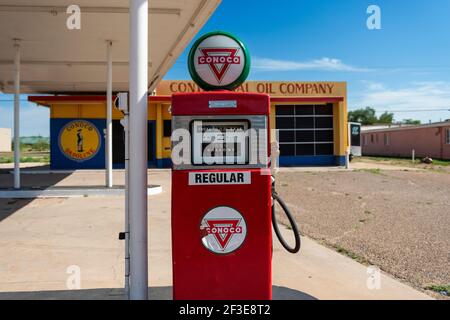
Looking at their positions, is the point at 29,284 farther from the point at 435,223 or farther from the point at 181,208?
the point at 435,223

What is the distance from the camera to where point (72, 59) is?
13.2 m

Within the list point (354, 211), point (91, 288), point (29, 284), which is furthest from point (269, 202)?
point (354, 211)

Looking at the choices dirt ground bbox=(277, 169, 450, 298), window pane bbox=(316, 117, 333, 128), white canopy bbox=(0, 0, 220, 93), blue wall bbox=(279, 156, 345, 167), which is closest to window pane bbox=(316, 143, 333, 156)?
blue wall bbox=(279, 156, 345, 167)

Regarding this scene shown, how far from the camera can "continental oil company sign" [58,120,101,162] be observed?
68.4 feet

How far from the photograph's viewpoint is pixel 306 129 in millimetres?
23031

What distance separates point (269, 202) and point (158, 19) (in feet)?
24.2

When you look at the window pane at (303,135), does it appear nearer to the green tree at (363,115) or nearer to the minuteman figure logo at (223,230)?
the minuteman figure logo at (223,230)

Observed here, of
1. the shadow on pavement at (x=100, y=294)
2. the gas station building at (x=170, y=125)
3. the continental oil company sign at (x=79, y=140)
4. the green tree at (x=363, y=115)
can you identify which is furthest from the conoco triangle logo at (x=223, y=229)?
the green tree at (x=363, y=115)

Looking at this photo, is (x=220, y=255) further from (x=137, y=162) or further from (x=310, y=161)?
(x=310, y=161)

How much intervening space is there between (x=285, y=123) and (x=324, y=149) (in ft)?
9.00

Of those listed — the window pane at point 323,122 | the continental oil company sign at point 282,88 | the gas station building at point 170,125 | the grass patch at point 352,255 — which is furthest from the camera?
the window pane at point 323,122

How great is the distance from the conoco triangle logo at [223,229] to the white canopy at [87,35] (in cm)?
590

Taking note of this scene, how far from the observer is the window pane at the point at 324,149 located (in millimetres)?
23156

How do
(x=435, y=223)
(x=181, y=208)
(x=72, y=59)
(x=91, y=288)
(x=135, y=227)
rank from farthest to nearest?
(x=72, y=59) < (x=435, y=223) < (x=91, y=288) < (x=135, y=227) < (x=181, y=208)
